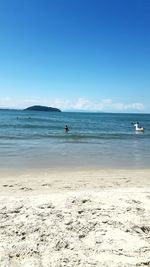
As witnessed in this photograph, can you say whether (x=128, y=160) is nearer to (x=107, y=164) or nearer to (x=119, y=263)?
(x=107, y=164)

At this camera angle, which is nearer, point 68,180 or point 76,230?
point 76,230

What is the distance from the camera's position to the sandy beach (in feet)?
13.6

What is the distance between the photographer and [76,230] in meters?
4.80

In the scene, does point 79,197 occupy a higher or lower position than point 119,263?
higher

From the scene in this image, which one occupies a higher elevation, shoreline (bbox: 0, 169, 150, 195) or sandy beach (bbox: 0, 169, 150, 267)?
sandy beach (bbox: 0, 169, 150, 267)

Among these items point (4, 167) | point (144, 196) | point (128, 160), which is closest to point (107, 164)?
point (128, 160)

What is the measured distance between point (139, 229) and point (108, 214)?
0.62 metres

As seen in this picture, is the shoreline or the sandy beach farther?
the shoreline

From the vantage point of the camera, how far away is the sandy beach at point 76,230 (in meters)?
4.14

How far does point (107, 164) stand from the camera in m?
14.4

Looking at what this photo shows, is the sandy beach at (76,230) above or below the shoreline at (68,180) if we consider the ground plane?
above

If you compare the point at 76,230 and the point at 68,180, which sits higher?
the point at 76,230

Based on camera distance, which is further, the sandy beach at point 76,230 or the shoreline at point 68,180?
the shoreline at point 68,180

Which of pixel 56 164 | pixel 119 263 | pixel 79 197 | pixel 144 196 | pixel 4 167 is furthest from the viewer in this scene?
pixel 56 164
